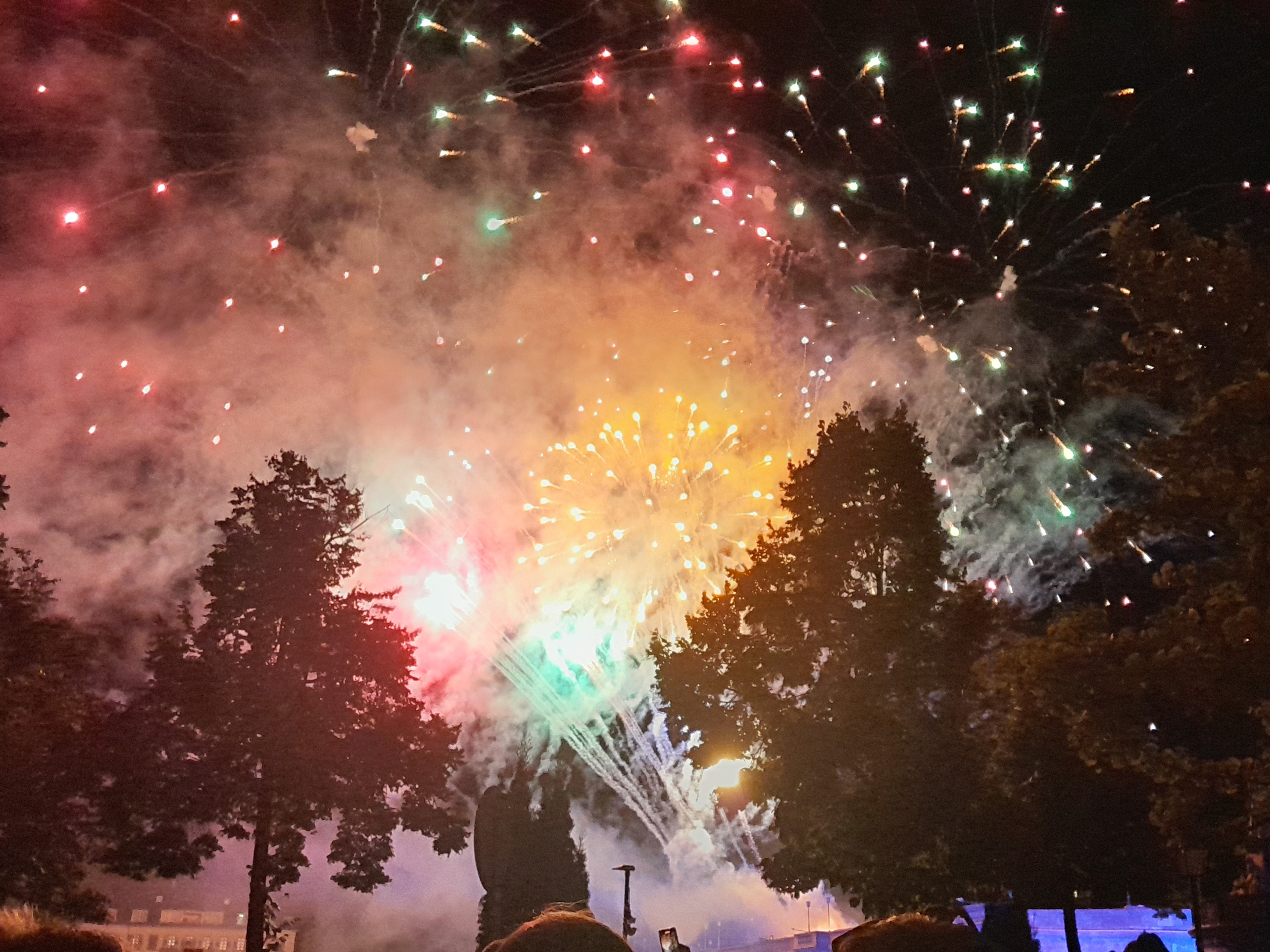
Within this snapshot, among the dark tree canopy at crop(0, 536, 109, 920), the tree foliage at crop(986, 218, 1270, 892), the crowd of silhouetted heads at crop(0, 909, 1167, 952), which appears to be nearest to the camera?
the crowd of silhouetted heads at crop(0, 909, 1167, 952)

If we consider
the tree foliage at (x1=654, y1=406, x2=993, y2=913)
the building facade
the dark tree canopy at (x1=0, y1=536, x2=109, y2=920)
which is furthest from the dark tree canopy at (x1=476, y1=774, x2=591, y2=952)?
the tree foliage at (x1=654, y1=406, x2=993, y2=913)

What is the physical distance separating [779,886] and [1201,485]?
11.6 metres

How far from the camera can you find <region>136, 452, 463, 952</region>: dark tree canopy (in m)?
23.3

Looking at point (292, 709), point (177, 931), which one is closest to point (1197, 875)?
point (292, 709)

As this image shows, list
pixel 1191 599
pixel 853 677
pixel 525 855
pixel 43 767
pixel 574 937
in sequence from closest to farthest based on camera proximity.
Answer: pixel 574 937 → pixel 1191 599 → pixel 853 677 → pixel 43 767 → pixel 525 855

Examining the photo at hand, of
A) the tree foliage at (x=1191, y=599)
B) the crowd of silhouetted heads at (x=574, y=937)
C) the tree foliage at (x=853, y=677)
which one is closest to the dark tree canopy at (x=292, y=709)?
the tree foliage at (x=853, y=677)

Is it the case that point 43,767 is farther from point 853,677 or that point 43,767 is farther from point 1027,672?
point 1027,672

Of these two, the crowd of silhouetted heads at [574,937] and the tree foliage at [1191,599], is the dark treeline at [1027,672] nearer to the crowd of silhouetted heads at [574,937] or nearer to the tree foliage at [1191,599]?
the tree foliage at [1191,599]

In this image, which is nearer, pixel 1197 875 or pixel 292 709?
pixel 1197 875

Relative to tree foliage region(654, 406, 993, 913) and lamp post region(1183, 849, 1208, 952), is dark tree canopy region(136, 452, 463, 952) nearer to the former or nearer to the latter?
tree foliage region(654, 406, 993, 913)

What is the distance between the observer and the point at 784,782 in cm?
1992

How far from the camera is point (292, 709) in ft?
78.9

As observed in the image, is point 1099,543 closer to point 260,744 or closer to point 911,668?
point 911,668

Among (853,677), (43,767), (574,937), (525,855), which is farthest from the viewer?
(525,855)
